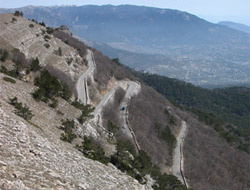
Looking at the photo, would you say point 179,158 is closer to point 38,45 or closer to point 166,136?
point 166,136

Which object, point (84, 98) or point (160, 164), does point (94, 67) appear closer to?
point (84, 98)

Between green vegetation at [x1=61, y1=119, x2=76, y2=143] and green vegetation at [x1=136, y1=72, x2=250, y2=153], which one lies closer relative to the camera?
green vegetation at [x1=61, y1=119, x2=76, y2=143]

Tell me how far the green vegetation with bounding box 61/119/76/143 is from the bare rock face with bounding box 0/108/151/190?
65.2 inches

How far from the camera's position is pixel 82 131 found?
16.4 meters

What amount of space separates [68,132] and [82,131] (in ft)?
6.49

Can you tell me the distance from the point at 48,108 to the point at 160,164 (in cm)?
1632

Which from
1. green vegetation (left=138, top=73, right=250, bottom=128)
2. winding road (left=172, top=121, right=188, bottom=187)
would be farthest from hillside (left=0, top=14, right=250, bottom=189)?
green vegetation (left=138, top=73, right=250, bottom=128)

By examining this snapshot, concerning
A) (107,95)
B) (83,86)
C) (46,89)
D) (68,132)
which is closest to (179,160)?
(107,95)

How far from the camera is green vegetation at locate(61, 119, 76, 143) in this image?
43.6 feet

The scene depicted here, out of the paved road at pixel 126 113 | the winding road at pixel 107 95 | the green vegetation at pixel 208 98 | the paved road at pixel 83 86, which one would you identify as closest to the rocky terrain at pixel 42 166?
the winding road at pixel 107 95

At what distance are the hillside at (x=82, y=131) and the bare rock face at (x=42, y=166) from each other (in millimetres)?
38

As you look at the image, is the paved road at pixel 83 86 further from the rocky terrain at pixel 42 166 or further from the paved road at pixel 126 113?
the rocky terrain at pixel 42 166

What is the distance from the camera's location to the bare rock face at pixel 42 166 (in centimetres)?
714

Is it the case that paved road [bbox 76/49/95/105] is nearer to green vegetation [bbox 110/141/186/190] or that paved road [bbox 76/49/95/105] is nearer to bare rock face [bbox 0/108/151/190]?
green vegetation [bbox 110/141/186/190]
